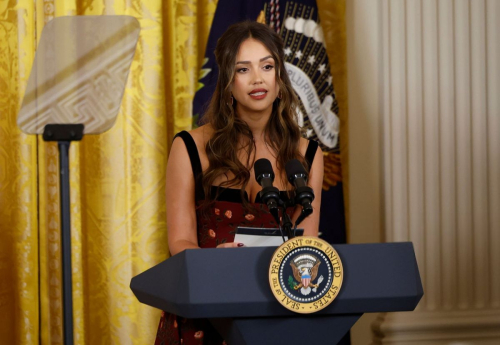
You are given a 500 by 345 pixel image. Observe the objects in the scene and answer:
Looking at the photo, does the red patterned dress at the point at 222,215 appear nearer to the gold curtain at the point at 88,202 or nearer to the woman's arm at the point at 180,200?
the woman's arm at the point at 180,200

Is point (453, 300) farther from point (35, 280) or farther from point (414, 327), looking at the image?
point (35, 280)

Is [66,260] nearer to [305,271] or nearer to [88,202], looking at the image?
[305,271]

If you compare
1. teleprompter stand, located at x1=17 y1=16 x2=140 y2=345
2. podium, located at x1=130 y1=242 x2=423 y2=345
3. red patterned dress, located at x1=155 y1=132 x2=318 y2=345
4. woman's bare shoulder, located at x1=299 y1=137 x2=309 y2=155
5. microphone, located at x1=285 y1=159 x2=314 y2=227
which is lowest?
podium, located at x1=130 y1=242 x2=423 y2=345

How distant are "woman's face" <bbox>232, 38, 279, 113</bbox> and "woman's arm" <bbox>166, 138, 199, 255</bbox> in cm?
24

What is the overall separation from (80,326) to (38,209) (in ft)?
1.71

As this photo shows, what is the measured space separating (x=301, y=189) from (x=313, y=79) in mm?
1657

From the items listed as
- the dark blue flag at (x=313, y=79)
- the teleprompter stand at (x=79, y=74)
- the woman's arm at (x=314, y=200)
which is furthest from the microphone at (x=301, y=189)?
the dark blue flag at (x=313, y=79)

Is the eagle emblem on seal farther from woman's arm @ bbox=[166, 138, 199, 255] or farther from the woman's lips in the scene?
the woman's lips

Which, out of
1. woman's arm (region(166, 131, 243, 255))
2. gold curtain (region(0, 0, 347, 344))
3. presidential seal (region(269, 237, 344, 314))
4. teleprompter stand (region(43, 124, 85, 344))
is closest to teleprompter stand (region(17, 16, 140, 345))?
teleprompter stand (region(43, 124, 85, 344))

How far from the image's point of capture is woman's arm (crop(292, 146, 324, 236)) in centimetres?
204

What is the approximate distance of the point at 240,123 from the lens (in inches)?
83.3

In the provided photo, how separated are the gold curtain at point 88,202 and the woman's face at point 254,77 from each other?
2.70ft

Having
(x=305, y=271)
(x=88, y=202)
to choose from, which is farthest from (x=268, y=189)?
(x=88, y=202)

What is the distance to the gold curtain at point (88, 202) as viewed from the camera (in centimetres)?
267
